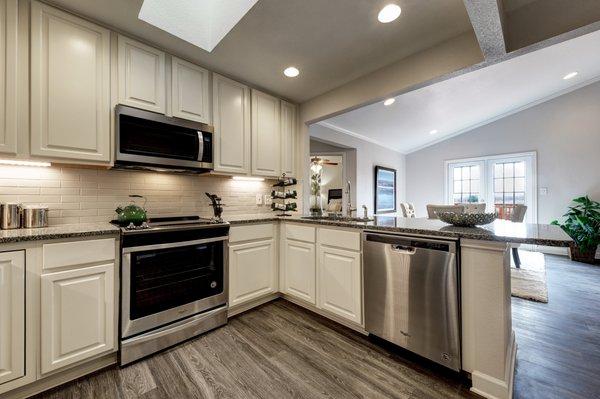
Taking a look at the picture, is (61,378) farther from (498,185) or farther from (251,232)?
(498,185)

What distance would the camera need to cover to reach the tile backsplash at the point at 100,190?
69.1 inches

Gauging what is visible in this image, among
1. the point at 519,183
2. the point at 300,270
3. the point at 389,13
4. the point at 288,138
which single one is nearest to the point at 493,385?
the point at 300,270

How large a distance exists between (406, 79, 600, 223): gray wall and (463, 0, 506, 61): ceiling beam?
473cm

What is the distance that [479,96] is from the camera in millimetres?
4234

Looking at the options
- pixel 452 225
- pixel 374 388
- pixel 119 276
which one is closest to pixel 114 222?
pixel 119 276

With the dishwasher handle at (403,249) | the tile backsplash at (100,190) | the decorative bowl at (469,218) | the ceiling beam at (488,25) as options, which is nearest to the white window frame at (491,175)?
the ceiling beam at (488,25)

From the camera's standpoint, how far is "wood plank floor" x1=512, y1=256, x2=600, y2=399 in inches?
57.1

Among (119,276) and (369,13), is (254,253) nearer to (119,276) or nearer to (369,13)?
(119,276)

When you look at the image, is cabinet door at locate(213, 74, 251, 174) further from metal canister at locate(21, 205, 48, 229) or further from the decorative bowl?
the decorative bowl

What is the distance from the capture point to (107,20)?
181 centimetres

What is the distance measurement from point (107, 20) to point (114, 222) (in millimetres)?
1492

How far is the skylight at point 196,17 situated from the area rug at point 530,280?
394 cm

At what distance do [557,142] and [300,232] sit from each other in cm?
579

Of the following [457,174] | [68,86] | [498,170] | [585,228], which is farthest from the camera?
[457,174]
